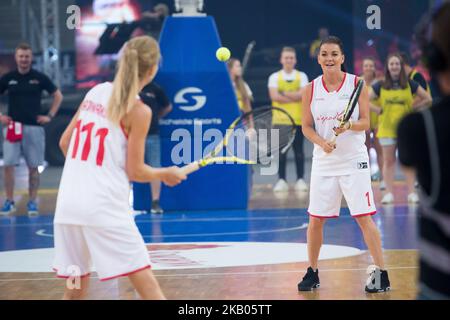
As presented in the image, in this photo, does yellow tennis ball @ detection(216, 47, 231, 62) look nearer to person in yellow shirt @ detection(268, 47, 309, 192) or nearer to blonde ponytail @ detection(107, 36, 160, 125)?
person in yellow shirt @ detection(268, 47, 309, 192)

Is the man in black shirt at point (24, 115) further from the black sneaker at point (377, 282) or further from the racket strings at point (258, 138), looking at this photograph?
the black sneaker at point (377, 282)

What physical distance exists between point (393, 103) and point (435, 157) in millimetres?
10601

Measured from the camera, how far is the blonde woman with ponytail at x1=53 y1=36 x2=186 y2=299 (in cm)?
569

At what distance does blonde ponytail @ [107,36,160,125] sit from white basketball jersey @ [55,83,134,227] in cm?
9

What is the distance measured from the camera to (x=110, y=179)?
18.9 ft

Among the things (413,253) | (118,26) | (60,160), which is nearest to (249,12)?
(118,26)

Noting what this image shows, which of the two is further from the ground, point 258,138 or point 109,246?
point 258,138

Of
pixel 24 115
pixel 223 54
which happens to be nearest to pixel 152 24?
pixel 24 115

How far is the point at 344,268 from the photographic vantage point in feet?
30.5

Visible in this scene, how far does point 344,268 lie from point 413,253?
1108mm

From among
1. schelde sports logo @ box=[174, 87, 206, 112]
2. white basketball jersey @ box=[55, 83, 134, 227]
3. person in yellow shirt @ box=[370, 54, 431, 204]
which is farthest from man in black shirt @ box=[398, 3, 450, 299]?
person in yellow shirt @ box=[370, 54, 431, 204]

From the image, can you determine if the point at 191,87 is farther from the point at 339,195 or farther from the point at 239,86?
the point at 339,195

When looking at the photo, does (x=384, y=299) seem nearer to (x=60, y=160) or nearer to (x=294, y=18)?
(x=60, y=160)

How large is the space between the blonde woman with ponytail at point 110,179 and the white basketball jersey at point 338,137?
2.66 metres
